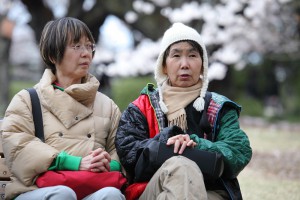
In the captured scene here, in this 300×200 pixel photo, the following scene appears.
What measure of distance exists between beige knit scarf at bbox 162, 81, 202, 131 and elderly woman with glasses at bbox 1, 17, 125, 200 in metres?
0.35

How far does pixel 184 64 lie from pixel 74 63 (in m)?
0.70

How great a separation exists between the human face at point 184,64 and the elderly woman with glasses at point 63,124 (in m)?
0.46

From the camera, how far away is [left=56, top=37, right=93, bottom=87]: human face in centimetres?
331

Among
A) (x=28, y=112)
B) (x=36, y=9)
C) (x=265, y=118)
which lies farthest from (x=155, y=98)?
(x=265, y=118)

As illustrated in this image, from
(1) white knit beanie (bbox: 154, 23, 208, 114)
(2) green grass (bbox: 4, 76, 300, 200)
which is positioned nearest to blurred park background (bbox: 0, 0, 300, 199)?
(2) green grass (bbox: 4, 76, 300, 200)

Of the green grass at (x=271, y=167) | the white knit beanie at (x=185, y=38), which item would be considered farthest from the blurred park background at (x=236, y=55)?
the white knit beanie at (x=185, y=38)

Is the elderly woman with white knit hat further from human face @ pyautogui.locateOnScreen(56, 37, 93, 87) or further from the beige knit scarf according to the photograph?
human face @ pyautogui.locateOnScreen(56, 37, 93, 87)

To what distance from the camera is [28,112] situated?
10.3ft

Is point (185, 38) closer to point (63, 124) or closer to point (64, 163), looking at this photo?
point (63, 124)

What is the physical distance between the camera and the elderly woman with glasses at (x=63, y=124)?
9.75 ft

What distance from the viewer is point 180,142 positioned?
2986 millimetres

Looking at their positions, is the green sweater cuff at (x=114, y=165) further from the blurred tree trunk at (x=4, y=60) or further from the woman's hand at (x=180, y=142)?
the blurred tree trunk at (x=4, y=60)

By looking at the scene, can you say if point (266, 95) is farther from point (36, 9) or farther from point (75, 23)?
point (75, 23)

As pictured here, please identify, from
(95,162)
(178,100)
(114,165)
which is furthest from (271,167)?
(95,162)
